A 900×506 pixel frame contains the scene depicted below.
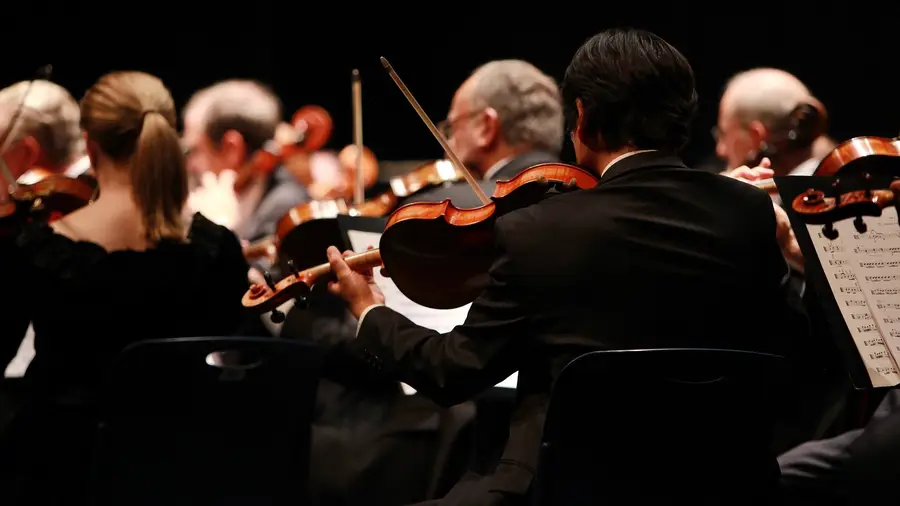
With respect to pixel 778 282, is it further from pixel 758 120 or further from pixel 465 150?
pixel 758 120

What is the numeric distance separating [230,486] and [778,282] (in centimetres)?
112

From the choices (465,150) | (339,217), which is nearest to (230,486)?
(339,217)

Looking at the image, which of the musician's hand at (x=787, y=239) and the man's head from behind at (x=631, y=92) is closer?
the man's head from behind at (x=631, y=92)

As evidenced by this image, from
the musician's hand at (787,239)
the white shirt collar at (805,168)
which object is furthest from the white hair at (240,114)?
the musician's hand at (787,239)

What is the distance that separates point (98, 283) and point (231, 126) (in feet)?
6.41

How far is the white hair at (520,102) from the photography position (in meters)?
2.98

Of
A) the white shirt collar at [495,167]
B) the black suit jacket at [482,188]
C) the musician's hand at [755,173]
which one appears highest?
the musician's hand at [755,173]

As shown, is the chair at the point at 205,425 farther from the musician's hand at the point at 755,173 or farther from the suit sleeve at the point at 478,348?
the musician's hand at the point at 755,173

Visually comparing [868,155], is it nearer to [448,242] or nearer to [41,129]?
[448,242]

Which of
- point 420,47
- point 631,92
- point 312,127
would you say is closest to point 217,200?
point 312,127

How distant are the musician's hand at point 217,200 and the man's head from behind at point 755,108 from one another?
1.81 metres

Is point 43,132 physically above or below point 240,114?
above

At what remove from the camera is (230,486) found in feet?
6.64

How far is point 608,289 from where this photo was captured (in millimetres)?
1553
